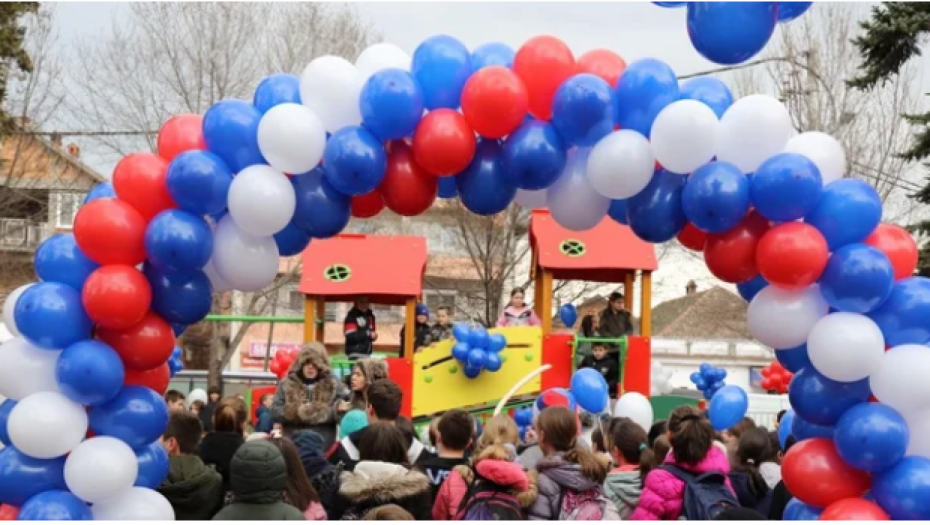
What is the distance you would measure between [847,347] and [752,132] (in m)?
1.02

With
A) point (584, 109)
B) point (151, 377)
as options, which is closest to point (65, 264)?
point (151, 377)

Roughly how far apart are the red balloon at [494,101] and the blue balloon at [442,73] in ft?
0.37

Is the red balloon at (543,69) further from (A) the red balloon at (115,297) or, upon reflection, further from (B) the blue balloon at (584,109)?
(A) the red balloon at (115,297)

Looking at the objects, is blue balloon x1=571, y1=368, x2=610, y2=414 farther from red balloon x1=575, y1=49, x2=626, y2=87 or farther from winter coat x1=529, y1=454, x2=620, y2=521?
red balloon x1=575, y1=49, x2=626, y2=87

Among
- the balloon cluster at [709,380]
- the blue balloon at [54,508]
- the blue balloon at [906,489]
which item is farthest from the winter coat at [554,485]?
the balloon cluster at [709,380]

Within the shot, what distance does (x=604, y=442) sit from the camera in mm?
6832

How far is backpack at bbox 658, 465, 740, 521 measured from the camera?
5.11m

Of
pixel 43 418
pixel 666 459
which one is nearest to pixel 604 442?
pixel 666 459

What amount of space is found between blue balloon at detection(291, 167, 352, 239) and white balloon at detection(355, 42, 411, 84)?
52cm

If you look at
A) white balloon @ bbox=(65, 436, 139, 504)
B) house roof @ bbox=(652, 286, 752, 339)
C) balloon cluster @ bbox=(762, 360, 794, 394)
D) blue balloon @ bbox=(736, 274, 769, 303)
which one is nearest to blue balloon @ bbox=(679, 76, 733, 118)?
blue balloon @ bbox=(736, 274, 769, 303)

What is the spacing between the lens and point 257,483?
4348 mm

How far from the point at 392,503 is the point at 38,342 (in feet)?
5.99

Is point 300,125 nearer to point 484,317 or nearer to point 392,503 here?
point 392,503

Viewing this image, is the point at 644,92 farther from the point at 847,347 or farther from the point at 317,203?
the point at 317,203
